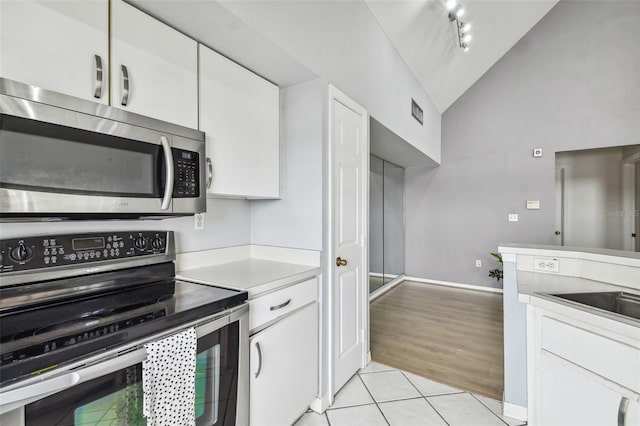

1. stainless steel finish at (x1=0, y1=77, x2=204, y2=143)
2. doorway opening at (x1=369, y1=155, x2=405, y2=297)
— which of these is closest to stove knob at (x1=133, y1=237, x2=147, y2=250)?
stainless steel finish at (x1=0, y1=77, x2=204, y2=143)

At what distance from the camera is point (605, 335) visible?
3.51 ft

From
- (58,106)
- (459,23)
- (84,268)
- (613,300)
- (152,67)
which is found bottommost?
(613,300)

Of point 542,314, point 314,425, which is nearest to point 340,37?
point 542,314

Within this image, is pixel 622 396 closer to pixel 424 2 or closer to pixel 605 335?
pixel 605 335

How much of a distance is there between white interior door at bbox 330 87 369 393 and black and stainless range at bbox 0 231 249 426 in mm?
892

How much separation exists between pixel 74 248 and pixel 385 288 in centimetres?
417

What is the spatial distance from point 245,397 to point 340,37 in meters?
2.22

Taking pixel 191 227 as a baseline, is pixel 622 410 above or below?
below

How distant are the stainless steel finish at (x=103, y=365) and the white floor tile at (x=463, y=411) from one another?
134cm

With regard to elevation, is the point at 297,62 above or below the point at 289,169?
above

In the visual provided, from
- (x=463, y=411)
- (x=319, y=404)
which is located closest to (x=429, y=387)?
(x=463, y=411)

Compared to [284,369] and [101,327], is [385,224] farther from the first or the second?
[101,327]

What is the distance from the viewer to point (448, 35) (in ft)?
11.1

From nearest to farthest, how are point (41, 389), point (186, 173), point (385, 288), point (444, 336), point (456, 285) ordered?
point (41, 389) → point (186, 173) → point (444, 336) → point (385, 288) → point (456, 285)
